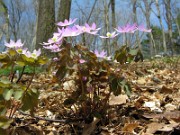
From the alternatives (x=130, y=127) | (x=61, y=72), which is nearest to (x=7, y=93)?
(x=61, y=72)

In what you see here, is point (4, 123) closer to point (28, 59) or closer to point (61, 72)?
point (28, 59)

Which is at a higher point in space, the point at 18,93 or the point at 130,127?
the point at 18,93

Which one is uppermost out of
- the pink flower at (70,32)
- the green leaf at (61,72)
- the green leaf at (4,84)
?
the pink flower at (70,32)

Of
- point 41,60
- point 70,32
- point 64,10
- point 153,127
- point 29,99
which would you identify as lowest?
point 153,127

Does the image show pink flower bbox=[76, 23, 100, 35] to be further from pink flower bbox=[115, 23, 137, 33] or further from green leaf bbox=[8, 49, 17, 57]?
green leaf bbox=[8, 49, 17, 57]

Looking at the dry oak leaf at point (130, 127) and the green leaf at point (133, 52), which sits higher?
the green leaf at point (133, 52)

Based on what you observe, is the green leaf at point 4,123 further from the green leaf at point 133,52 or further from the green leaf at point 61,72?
the green leaf at point 133,52

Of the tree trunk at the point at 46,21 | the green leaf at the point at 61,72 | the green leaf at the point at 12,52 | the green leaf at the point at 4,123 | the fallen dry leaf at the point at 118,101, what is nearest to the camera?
the green leaf at the point at 4,123

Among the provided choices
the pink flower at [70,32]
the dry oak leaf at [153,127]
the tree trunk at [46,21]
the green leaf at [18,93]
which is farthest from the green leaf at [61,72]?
the tree trunk at [46,21]

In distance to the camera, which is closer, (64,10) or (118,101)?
(118,101)

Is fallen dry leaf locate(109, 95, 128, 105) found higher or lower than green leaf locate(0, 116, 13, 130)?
higher

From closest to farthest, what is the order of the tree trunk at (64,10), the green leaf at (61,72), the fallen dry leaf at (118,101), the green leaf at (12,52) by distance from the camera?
the green leaf at (12,52), the green leaf at (61,72), the fallen dry leaf at (118,101), the tree trunk at (64,10)

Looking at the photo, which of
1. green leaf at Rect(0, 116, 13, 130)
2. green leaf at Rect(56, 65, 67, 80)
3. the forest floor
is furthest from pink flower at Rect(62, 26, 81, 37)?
green leaf at Rect(0, 116, 13, 130)
